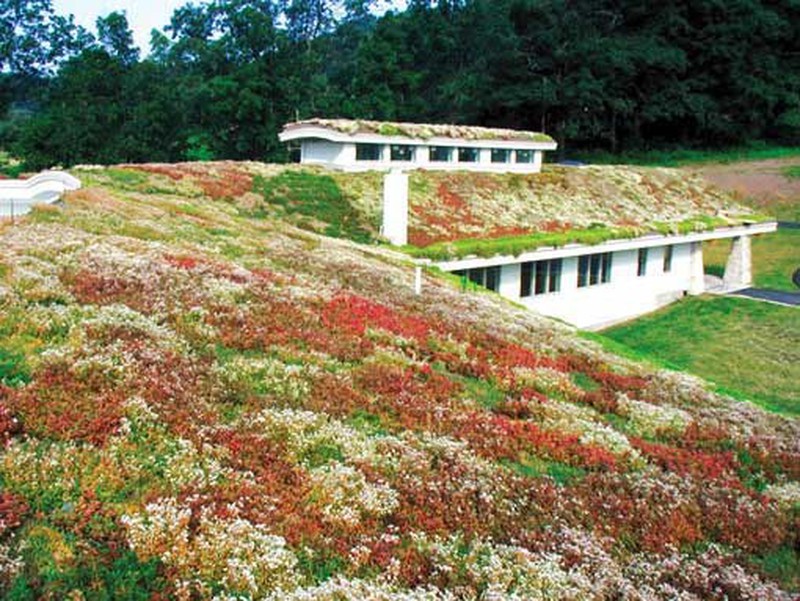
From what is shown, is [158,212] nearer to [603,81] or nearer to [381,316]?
[381,316]

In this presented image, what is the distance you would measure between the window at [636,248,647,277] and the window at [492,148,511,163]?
14.2 meters

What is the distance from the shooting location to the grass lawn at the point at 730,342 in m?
32.6

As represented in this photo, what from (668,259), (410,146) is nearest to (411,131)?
(410,146)

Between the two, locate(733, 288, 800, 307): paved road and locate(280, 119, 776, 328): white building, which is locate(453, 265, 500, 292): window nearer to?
locate(280, 119, 776, 328): white building

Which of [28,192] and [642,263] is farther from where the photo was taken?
[642,263]

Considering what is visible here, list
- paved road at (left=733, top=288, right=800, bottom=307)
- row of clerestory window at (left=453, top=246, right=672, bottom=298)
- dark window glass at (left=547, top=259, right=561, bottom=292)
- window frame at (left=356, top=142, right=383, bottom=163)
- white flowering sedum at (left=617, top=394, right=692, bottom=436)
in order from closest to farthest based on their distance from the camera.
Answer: white flowering sedum at (left=617, top=394, right=692, bottom=436), row of clerestory window at (left=453, top=246, right=672, bottom=298), dark window glass at (left=547, top=259, right=561, bottom=292), paved road at (left=733, top=288, right=800, bottom=307), window frame at (left=356, top=142, right=383, bottom=163)

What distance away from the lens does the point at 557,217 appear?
44.3m

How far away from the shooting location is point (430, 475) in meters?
9.35

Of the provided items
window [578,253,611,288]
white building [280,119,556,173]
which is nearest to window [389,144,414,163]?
white building [280,119,556,173]

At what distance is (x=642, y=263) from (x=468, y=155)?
15.4 m

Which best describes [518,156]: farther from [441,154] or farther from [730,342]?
[730,342]

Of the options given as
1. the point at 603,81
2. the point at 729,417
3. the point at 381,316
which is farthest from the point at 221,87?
the point at 729,417

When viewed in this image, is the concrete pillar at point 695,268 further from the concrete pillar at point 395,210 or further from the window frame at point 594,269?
the concrete pillar at point 395,210

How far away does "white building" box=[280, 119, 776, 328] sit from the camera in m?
38.0
